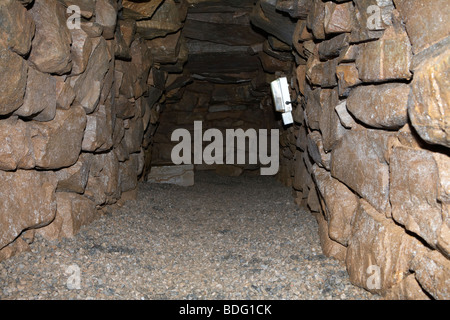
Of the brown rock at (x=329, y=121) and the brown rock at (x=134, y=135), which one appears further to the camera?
the brown rock at (x=134, y=135)

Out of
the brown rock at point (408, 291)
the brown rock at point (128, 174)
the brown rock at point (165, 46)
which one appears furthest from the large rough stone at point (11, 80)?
the brown rock at point (165, 46)

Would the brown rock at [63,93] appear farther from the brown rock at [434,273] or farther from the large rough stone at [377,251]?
the brown rock at [434,273]

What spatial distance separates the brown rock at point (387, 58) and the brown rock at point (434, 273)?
0.85m

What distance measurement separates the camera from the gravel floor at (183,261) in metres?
2.27

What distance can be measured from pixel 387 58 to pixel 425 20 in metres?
0.33

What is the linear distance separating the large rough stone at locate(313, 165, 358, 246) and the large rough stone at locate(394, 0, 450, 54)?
1182 mm

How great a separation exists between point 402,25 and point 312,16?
5.43 feet

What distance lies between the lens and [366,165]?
236 centimetres

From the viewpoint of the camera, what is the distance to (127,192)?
451 centimetres

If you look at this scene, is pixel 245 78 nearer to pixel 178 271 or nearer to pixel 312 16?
pixel 312 16

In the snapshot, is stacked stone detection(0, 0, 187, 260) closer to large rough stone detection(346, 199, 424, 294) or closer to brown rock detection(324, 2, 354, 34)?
brown rock detection(324, 2, 354, 34)

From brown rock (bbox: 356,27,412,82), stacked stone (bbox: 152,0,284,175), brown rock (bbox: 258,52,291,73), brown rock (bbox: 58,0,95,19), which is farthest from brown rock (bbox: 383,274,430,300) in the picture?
brown rock (bbox: 258,52,291,73)

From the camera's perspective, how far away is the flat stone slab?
23.6 ft

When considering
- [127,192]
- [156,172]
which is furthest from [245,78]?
[127,192]
